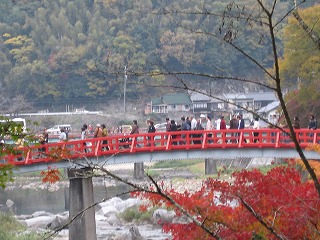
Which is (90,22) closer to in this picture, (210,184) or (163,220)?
(163,220)

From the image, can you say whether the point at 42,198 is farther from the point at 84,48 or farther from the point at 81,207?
the point at 84,48

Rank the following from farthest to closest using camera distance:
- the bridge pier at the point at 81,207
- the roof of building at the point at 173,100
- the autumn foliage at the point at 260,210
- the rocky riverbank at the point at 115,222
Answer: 1. the roof of building at the point at 173,100
2. the rocky riverbank at the point at 115,222
3. the bridge pier at the point at 81,207
4. the autumn foliage at the point at 260,210

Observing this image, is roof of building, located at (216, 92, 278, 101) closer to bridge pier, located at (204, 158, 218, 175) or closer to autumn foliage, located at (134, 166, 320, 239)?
bridge pier, located at (204, 158, 218, 175)

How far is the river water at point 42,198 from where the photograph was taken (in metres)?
30.8

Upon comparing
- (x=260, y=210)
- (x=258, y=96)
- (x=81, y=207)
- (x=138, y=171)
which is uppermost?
(x=258, y=96)

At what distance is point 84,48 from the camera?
6322 cm

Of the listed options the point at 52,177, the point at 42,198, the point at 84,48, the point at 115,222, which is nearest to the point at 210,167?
the point at 42,198

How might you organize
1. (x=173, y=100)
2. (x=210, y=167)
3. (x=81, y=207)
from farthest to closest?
(x=173, y=100) → (x=210, y=167) → (x=81, y=207)

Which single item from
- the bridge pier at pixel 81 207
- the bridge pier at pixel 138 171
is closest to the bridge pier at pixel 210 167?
the bridge pier at pixel 138 171

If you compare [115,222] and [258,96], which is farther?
[258,96]

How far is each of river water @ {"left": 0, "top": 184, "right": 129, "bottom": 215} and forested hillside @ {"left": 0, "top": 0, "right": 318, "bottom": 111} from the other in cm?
2310

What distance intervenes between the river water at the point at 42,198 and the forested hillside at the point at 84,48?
23.1 metres

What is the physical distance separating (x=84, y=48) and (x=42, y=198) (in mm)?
29902

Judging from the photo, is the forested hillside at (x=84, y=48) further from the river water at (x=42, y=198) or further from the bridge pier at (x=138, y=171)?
the river water at (x=42, y=198)
